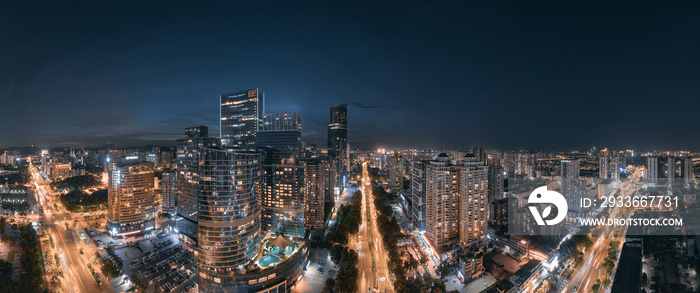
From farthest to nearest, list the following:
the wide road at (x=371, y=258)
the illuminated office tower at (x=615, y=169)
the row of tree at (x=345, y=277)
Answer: the illuminated office tower at (x=615, y=169) → the wide road at (x=371, y=258) → the row of tree at (x=345, y=277)

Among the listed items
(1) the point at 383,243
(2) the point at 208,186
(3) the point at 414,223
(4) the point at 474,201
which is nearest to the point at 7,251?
(2) the point at 208,186

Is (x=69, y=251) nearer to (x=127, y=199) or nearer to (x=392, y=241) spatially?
(x=127, y=199)

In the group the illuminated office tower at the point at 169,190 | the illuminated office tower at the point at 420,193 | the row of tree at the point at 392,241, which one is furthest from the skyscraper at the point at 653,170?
the illuminated office tower at the point at 169,190

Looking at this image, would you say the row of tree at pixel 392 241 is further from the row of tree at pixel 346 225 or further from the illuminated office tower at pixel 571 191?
the illuminated office tower at pixel 571 191

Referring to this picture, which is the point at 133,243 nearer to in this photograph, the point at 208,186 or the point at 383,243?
the point at 208,186

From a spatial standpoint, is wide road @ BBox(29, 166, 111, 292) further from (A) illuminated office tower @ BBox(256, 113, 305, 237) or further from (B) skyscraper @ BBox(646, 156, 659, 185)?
(B) skyscraper @ BBox(646, 156, 659, 185)
